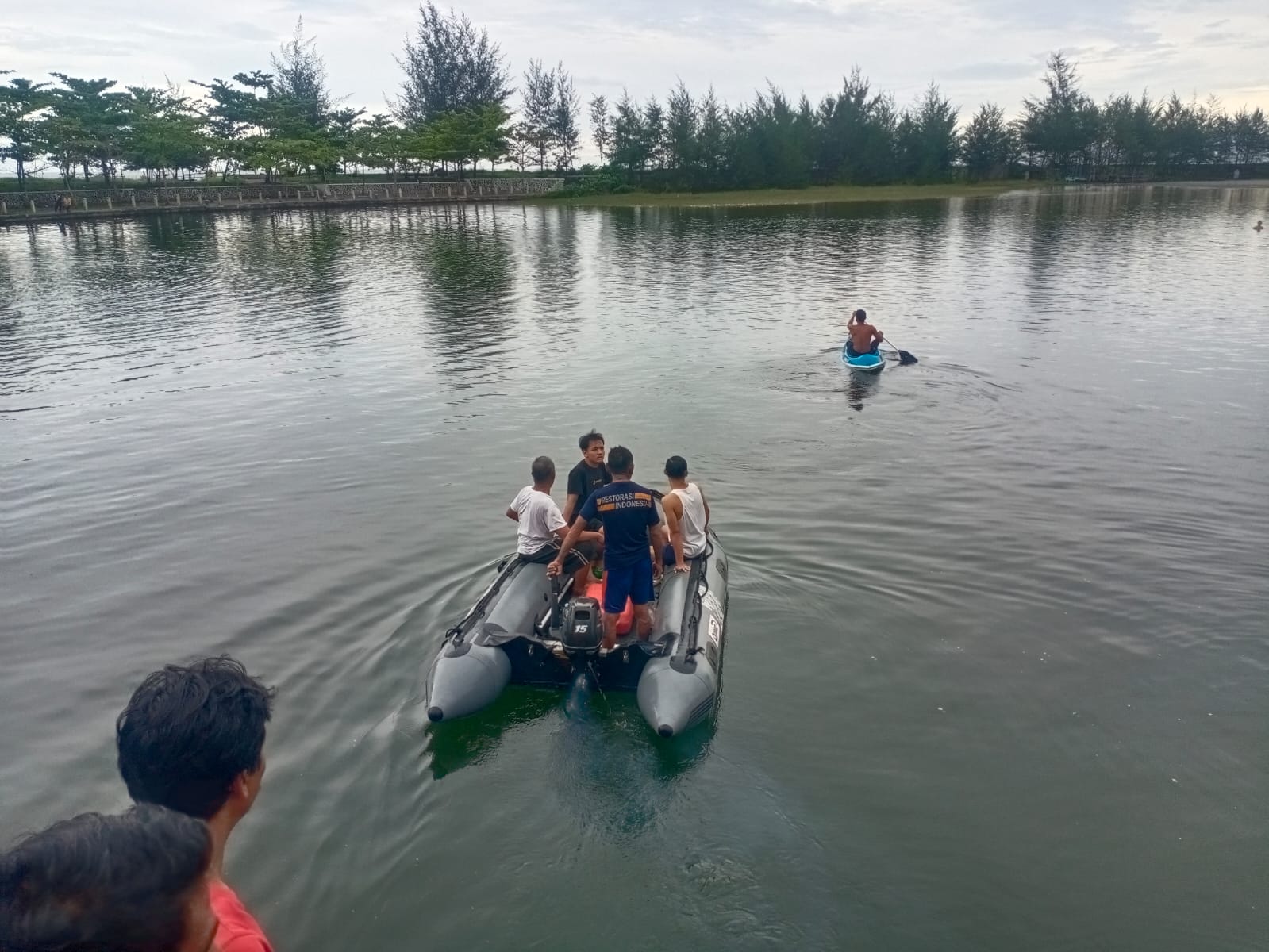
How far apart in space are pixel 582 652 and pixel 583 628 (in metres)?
0.23

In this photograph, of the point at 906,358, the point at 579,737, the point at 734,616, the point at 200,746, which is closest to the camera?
the point at 200,746

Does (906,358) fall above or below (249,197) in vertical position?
below

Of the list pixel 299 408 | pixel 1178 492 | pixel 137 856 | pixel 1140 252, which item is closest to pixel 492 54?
pixel 1140 252

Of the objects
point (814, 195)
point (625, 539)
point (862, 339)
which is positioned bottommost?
point (625, 539)

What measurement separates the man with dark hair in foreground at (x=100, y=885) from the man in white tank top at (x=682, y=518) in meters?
6.72

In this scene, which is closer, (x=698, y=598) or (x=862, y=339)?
(x=698, y=598)

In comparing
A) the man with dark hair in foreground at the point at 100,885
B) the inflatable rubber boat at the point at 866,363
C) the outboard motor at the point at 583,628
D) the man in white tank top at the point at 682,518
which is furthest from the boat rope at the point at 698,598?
the inflatable rubber boat at the point at 866,363

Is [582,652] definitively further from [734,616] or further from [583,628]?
[734,616]

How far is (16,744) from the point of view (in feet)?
23.8

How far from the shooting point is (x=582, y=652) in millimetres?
7156

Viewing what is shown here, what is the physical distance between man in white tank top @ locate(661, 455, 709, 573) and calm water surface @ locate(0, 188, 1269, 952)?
35.3 inches

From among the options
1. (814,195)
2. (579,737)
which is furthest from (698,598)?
(814,195)

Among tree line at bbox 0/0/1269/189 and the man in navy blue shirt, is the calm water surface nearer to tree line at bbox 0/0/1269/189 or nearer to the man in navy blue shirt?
the man in navy blue shirt

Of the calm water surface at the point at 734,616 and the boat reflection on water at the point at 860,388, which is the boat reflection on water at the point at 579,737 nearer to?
the calm water surface at the point at 734,616
